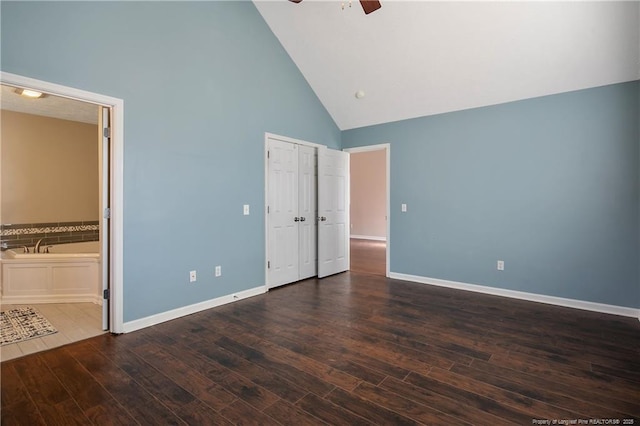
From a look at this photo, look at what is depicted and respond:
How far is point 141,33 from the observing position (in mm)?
2938

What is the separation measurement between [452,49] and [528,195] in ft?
6.57

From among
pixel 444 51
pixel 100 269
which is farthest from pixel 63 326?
pixel 444 51

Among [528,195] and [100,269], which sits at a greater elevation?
[528,195]

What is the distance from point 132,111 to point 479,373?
3631mm

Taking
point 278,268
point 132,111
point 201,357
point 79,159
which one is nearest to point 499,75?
point 278,268

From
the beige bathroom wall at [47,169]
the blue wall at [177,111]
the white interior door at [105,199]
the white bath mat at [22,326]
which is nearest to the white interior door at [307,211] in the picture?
the blue wall at [177,111]

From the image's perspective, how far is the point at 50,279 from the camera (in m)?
3.78

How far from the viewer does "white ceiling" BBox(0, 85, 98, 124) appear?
3.96m

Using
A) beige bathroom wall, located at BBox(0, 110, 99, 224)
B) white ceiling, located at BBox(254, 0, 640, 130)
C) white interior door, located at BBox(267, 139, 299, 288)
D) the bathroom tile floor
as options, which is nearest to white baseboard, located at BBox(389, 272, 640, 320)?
white interior door, located at BBox(267, 139, 299, 288)

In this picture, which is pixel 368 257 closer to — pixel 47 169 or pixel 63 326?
pixel 63 326

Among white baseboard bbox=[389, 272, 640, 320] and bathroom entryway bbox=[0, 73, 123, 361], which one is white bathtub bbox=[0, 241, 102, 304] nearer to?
bathroom entryway bbox=[0, 73, 123, 361]

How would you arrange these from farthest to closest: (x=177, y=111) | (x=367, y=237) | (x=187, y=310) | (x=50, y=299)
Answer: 1. (x=367, y=237)
2. (x=50, y=299)
3. (x=187, y=310)
4. (x=177, y=111)

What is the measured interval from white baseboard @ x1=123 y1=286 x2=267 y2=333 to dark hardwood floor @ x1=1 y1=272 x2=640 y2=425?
0.10 meters

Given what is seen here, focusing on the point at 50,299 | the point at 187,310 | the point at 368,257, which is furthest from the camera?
the point at 368,257
